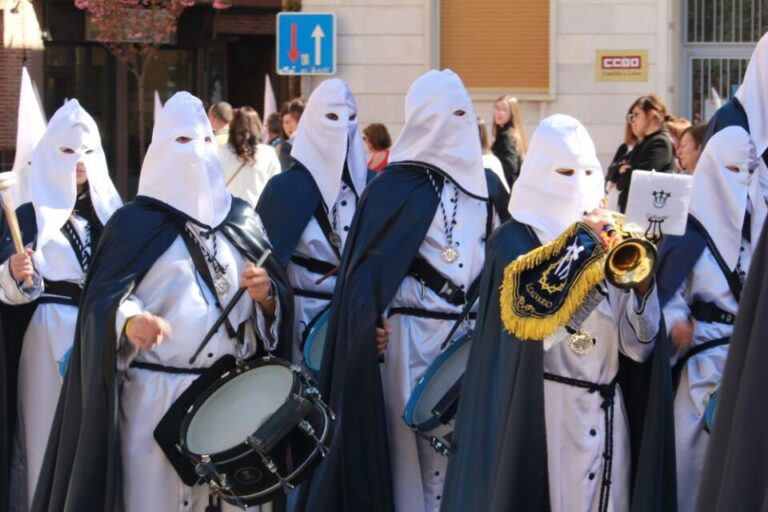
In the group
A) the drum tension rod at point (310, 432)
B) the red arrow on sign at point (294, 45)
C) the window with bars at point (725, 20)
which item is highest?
the window with bars at point (725, 20)

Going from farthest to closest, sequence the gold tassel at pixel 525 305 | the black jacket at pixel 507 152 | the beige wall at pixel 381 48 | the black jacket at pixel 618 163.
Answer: the beige wall at pixel 381 48, the black jacket at pixel 507 152, the black jacket at pixel 618 163, the gold tassel at pixel 525 305

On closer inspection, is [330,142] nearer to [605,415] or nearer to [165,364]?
[165,364]

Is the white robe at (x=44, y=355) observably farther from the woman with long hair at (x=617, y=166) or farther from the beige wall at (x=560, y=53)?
the beige wall at (x=560, y=53)

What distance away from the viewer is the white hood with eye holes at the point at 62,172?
771 centimetres

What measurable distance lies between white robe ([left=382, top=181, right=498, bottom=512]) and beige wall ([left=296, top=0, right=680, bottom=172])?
36.1ft

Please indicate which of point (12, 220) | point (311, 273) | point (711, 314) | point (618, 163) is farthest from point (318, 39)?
point (711, 314)

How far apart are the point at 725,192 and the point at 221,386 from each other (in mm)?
2350

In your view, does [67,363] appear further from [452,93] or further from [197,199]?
[452,93]

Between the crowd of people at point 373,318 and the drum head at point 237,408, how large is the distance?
17 millimetres

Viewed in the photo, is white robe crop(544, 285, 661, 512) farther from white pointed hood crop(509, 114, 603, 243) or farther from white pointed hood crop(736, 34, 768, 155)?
white pointed hood crop(736, 34, 768, 155)

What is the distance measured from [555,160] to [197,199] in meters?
1.47

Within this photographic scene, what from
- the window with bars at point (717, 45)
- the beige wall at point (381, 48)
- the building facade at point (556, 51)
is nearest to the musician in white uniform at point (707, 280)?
the building facade at point (556, 51)

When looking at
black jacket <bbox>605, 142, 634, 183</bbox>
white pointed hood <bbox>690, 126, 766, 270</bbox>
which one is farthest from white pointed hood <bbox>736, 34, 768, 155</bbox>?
black jacket <bbox>605, 142, 634, 183</bbox>

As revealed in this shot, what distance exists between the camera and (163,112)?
21.5 feet
